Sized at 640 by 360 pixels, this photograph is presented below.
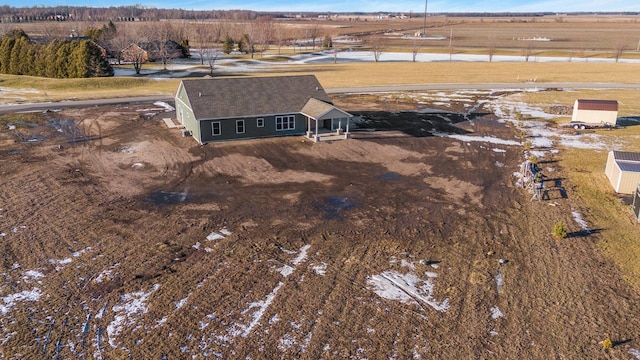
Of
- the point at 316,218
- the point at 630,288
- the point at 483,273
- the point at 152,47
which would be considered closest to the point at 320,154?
the point at 316,218

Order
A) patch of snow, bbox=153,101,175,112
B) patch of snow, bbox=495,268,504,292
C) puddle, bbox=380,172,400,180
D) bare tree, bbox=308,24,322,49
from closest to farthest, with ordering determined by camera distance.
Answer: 1. patch of snow, bbox=495,268,504,292
2. puddle, bbox=380,172,400,180
3. patch of snow, bbox=153,101,175,112
4. bare tree, bbox=308,24,322,49

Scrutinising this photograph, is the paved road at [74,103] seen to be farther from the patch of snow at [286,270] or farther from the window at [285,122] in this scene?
the patch of snow at [286,270]

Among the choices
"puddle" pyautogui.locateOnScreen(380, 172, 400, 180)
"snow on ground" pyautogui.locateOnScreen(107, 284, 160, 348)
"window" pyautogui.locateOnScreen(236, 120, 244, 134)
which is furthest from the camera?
"window" pyautogui.locateOnScreen(236, 120, 244, 134)

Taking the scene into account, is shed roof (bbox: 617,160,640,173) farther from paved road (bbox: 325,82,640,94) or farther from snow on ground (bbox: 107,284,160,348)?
paved road (bbox: 325,82,640,94)

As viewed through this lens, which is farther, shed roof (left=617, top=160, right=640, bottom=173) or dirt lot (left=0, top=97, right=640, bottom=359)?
shed roof (left=617, top=160, right=640, bottom=173)

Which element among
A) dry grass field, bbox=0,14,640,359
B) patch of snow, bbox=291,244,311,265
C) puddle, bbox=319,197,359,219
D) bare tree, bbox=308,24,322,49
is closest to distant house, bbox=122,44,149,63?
dry grass field, bbox=0,14,640,359

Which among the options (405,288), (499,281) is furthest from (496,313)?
(405,288)

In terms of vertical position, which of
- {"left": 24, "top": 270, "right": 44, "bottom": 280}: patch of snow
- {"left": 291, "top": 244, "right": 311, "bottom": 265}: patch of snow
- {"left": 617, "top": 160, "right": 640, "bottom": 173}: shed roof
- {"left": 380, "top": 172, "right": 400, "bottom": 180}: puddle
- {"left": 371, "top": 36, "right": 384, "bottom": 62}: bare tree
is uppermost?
{"left": 371, "top": 36, "right": 384, "bottom": 62}: bare tree

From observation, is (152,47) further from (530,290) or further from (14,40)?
(530,290)
